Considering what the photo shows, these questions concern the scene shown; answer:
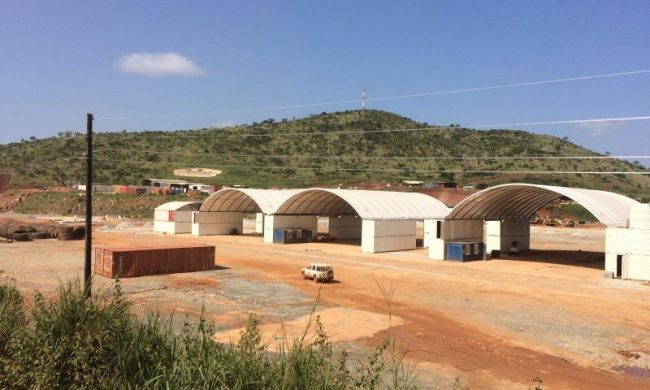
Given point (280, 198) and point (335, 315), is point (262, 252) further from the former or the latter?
point (335, 315)

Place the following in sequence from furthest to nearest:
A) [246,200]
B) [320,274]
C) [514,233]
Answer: [246,200] < [514,233] < [320,274]

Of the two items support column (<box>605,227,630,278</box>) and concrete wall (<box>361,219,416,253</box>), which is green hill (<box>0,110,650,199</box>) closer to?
concrete wall (<box>361,219,416,253</box>)

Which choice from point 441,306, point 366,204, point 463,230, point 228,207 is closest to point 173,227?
point 228,207

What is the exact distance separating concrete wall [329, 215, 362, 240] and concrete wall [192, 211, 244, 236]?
13.9 metres

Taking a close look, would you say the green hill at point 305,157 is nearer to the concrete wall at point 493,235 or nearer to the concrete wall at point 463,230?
the concrete wall at point 493,235

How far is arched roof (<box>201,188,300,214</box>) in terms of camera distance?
6359cm

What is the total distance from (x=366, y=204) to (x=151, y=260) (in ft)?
83.5

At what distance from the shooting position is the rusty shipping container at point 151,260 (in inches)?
1391

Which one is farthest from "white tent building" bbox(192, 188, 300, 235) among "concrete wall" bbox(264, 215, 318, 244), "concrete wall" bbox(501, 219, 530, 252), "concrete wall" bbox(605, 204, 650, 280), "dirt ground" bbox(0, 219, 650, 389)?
"concrete wall" bbox(605, 204, 650, 280)

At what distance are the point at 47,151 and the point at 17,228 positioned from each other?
4158 inches

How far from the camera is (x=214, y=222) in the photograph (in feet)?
234

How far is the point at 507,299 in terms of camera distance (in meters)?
31.3

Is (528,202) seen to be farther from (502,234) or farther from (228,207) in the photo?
(228,207)

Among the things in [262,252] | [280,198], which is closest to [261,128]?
[280,198]
